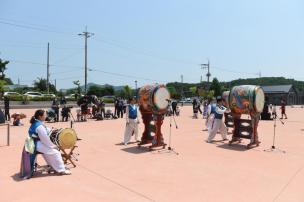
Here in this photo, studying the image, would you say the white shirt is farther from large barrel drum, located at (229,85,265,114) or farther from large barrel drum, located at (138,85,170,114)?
large barrel drum, located at (229,85,265,114)

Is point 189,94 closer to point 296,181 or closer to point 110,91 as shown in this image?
point 110,91

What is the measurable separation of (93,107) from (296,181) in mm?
16409

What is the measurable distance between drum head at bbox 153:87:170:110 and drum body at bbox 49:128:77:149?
3.43 meters

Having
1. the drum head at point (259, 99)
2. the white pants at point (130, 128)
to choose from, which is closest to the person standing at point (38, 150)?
the white pants at point (130, 128)

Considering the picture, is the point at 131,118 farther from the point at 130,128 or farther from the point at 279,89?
the point at 279,89

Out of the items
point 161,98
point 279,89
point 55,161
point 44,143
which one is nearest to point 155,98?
point 161,98

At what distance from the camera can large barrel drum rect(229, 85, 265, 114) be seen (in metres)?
11.1

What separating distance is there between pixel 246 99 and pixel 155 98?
307cm

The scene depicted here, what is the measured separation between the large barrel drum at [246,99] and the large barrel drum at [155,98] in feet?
7.85

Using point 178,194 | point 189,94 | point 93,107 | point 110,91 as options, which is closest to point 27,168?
point 178,194

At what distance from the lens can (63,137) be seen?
302 inches

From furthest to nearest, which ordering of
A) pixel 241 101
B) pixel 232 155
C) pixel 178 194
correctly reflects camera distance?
pixel 241 101 < pixel 232 155 < pixel 178 194

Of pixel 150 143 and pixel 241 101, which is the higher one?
pixel 241 101

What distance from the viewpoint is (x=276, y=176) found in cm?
746
